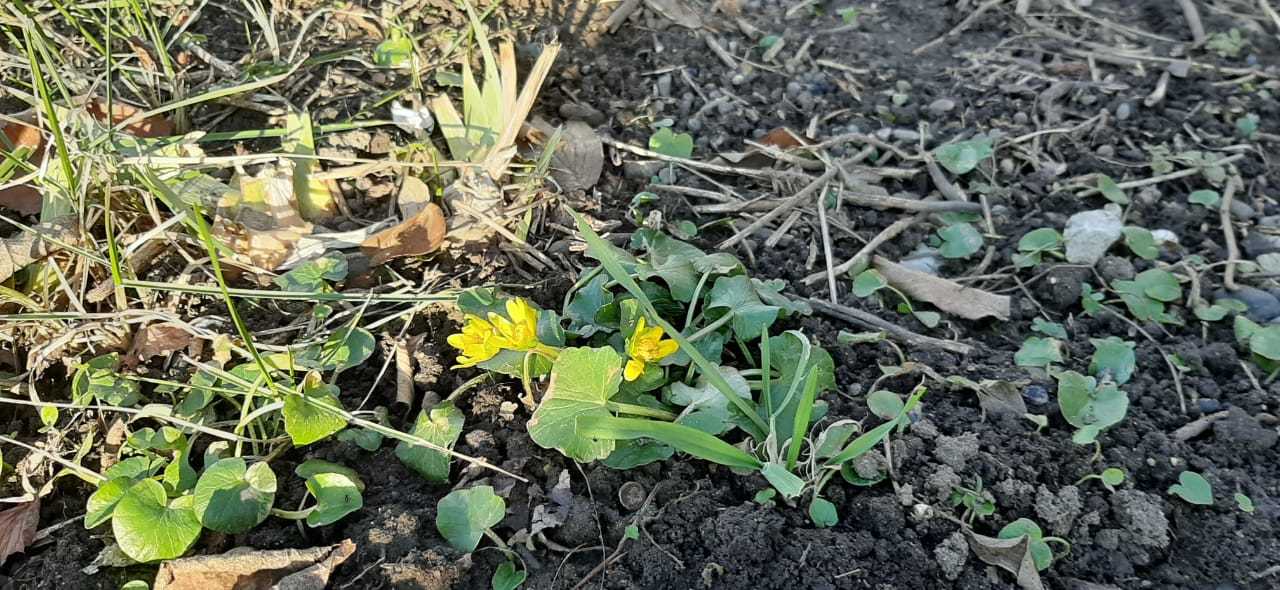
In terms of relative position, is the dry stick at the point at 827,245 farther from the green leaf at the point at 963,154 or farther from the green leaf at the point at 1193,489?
the green leaf at the point at 1193,489

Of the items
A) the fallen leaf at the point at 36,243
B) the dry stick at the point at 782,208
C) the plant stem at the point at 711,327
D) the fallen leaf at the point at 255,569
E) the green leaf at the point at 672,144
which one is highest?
the fallen leaf at the point at 36,243

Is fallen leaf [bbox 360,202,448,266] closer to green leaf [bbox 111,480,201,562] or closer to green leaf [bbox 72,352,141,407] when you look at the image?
green leaf [bbox 72,352,141,407]

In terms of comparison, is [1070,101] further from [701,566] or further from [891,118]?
[701,566]

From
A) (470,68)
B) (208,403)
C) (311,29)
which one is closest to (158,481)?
(208,403)

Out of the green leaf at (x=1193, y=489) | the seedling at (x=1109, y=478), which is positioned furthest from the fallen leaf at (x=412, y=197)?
the green leaf at (x=1193, y=489)

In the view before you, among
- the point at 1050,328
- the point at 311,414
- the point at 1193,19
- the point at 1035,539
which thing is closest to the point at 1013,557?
the point at 1035,539

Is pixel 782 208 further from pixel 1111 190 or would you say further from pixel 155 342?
pixel 155 342
